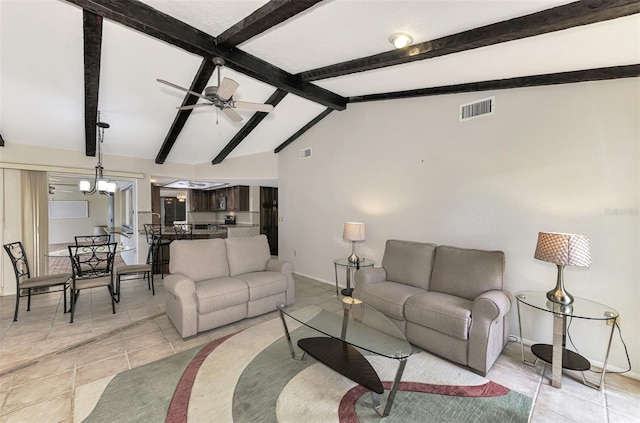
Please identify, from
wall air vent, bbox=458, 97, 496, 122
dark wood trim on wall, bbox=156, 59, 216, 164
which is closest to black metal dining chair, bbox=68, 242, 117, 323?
dark wood trim on wall, bbox=156, 59, 216, 164

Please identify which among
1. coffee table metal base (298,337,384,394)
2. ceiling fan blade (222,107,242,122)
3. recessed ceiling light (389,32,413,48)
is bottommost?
coffee table metal base (298,337,384,394)

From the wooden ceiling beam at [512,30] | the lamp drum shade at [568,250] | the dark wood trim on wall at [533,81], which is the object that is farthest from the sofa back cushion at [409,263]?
the wooden ceiling beam at [512,30]

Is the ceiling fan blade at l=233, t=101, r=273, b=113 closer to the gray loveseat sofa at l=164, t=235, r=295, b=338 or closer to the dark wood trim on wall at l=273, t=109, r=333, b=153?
the gray loveseat sofa at l=164, t=235, r=295, b=338

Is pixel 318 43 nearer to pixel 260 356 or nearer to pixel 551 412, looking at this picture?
pixel 260 356

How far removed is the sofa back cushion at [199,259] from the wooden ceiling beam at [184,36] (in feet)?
7.37

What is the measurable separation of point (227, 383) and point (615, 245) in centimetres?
366

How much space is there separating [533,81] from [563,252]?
1800 millimetres

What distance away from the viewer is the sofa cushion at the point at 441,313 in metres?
2.49

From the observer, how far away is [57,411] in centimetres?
199

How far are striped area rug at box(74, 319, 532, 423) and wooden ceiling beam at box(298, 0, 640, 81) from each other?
2.78m

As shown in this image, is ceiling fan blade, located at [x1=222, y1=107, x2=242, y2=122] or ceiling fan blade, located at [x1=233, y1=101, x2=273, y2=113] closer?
ceiling fan blade, located at [x1=233, y1=101, x2=273, y2=113]

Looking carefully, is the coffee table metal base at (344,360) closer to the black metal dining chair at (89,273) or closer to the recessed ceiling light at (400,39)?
the recessed ceiling light at (400,39)

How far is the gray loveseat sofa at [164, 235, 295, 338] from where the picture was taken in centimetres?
307

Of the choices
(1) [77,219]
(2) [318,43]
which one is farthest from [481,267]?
(1) [77,219]
